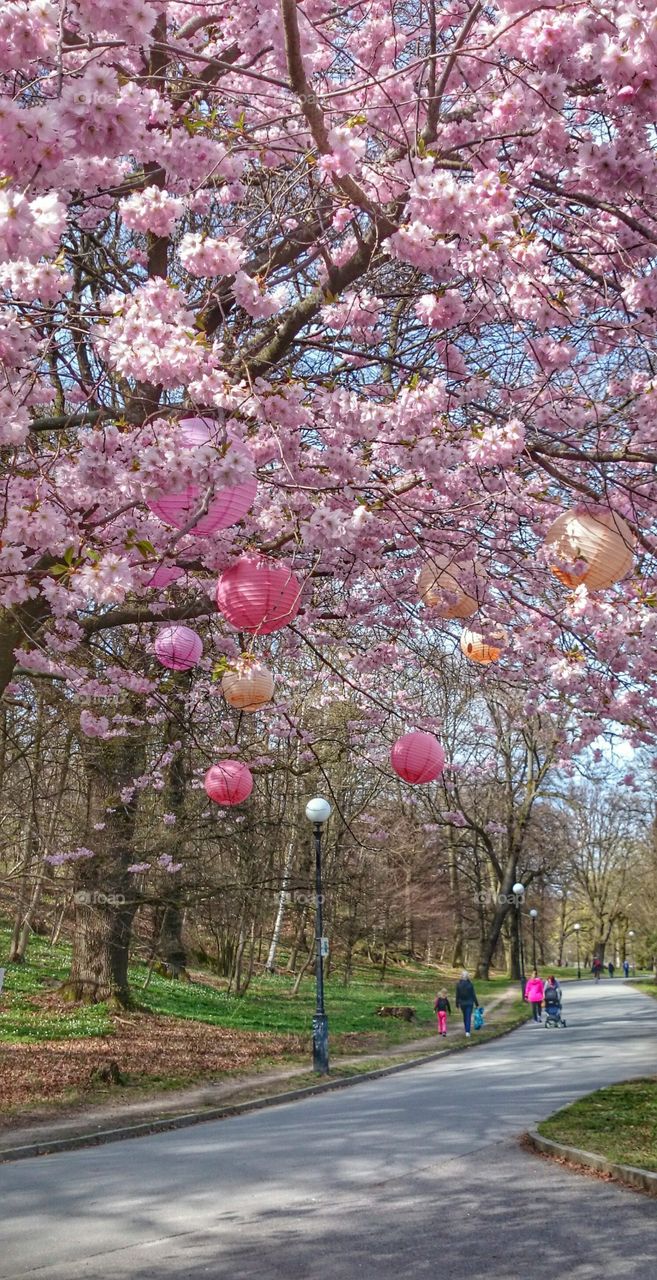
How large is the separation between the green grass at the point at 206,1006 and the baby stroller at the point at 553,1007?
2.86 meters

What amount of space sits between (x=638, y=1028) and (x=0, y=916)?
16.2 m

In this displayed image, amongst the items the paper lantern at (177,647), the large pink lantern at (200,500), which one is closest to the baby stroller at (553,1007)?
the paper lantern at (177,647)

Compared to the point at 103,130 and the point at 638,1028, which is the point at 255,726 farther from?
the point at 103,130

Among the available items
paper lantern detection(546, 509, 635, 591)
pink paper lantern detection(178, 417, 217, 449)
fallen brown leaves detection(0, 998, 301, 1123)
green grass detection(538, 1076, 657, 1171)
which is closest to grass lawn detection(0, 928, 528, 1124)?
fallen brown leaves detection(0, 998, 301, 1123)

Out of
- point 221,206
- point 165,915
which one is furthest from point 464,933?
point 221,206

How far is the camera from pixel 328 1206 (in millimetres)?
6980

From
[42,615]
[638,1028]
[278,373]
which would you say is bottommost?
[638,1028]

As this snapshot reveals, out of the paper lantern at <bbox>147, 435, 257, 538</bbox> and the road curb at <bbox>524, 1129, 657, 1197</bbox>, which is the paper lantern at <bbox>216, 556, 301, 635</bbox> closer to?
the paper lantern at <bbox>147, 435, 257, 538</bbox>

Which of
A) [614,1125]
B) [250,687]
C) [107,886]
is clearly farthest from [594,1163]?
[107,886]

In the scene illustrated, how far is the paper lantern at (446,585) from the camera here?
7312mm

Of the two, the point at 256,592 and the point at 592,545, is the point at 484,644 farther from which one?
the point at 256,592

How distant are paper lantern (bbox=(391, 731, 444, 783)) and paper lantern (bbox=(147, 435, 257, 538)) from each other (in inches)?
166

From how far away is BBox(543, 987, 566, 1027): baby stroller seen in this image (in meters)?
25.2

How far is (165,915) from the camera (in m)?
23.0
